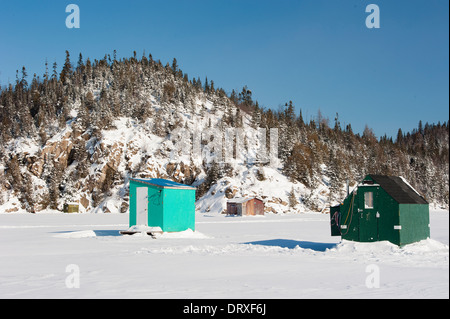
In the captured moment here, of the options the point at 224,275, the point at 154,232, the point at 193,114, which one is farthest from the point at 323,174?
the point at 224,275

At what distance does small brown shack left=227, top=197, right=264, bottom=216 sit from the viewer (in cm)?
Answer: 6625

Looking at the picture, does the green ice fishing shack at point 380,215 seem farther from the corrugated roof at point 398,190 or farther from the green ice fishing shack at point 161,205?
the green ice fishing shack at point 161,205

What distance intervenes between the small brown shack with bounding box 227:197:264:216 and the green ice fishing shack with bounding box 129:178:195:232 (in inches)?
1620

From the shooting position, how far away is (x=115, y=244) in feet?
64.2

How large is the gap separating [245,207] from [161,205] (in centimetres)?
4371

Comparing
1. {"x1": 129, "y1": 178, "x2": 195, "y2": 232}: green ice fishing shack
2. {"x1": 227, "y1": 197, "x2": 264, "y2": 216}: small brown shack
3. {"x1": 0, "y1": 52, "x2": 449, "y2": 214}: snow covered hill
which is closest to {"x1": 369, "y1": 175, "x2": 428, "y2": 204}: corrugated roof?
{"x1": 129, "y1": 178, "x2": 195, "y2": 232}: green ice fishing shack

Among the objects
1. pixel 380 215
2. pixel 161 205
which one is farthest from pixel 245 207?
pixel 380 215

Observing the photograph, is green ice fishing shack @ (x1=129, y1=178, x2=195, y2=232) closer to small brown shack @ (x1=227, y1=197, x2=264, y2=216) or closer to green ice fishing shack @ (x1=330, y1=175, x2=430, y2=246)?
green ice fishing shack @ (x1=330, y1=175, x2=430, y2=246)

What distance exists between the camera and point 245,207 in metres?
66.7

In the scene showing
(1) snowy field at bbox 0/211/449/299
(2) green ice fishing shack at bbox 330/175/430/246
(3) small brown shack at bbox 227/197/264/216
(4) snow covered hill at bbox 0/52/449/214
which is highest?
(4) snow covered hill at bbox 0/52/449/214

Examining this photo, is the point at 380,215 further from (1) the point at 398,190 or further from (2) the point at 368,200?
(1) the point at 398,190

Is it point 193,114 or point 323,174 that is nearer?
point 323,174

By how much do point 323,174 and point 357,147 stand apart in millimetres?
41759
